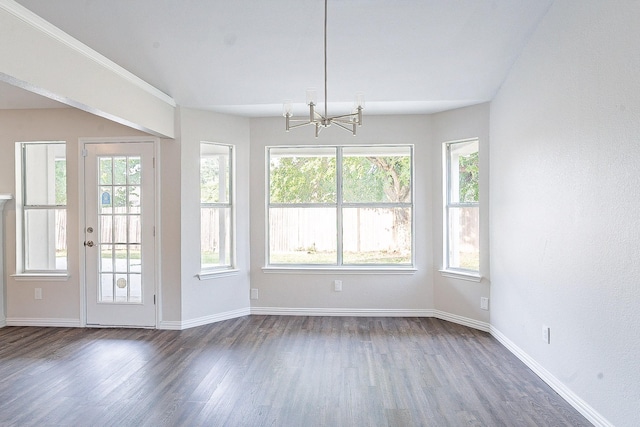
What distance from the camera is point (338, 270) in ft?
17.7

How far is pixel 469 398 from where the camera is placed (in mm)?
3029

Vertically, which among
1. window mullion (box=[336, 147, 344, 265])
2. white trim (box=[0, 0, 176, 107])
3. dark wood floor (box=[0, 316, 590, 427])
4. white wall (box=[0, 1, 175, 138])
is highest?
white trim (box=[0, 0, 176, 107])

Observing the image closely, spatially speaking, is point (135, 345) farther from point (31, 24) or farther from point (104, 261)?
point (31, 24)

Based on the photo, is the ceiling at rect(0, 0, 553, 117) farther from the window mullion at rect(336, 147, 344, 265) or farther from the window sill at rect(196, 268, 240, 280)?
the window sill at rect(196, 268, 240, 280)

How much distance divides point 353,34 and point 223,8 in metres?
1.11

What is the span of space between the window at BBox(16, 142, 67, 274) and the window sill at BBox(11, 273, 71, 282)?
8 centimetres

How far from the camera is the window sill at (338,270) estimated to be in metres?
5.34

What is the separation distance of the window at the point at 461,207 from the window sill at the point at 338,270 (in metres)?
0.57

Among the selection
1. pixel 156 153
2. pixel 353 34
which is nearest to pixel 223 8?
pixel 353 34

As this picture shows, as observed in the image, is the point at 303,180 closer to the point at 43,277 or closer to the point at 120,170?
the point at 120,170

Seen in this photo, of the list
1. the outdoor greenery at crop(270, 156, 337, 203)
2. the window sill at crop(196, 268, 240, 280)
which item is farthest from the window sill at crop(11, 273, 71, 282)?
the outdoor greenery at crop(270, 156, 337, 203)

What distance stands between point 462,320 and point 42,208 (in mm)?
5167

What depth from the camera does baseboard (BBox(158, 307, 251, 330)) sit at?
485cm

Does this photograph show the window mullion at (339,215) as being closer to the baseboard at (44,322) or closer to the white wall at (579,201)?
the white wall at (579,201)
